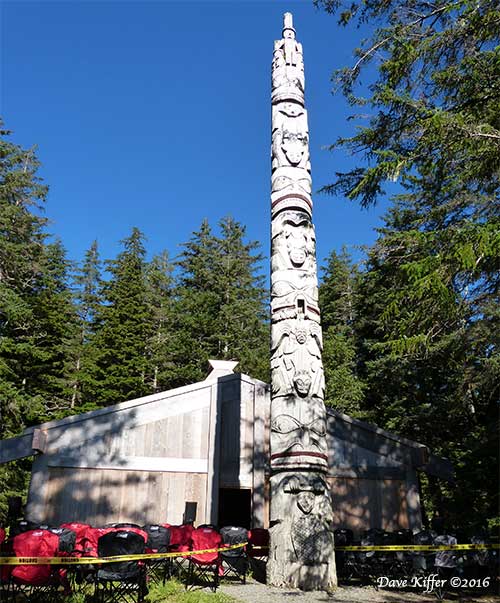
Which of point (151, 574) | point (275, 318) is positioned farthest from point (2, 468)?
point (275, 318)

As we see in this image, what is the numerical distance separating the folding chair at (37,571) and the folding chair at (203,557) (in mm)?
1953

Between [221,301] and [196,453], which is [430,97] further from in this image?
[221,301]

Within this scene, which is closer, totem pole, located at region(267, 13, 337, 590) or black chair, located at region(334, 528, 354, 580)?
totem pole, located at region(267, 13, 337, 590)

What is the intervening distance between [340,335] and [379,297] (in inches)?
96.5

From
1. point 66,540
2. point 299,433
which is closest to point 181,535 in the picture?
point 66,540

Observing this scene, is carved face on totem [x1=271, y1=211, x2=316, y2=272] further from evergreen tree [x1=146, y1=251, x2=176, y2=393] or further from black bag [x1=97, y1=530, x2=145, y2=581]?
evergreen tree [x1=146, y1=251, x2=176, y2=393]

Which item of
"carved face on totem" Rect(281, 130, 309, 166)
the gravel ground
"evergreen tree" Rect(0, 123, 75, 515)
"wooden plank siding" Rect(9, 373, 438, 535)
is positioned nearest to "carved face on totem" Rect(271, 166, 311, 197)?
"carved face on totem" Rect(281, 130, 309, 166)

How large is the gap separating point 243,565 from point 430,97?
9.02 meters

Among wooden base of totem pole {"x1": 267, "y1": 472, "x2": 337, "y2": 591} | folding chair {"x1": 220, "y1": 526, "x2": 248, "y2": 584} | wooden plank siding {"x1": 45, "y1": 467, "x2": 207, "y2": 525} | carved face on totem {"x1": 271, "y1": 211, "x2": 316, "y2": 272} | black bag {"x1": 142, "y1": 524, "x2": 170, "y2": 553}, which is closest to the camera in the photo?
wooden base of totem pole {"x1": 267, "y1": 472, "x2": 337, "y2": 591}

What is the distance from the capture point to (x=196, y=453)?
11.6 meters

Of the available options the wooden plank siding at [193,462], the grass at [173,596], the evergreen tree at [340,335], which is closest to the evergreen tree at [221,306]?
the evergreen tree at [340,335]

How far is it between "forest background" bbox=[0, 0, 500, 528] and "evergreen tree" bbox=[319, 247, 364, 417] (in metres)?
0.09

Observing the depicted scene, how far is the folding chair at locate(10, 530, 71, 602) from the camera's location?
5367 mm

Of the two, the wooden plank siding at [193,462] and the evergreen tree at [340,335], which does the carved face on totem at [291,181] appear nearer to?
the wooden plank siding at [193,462]
